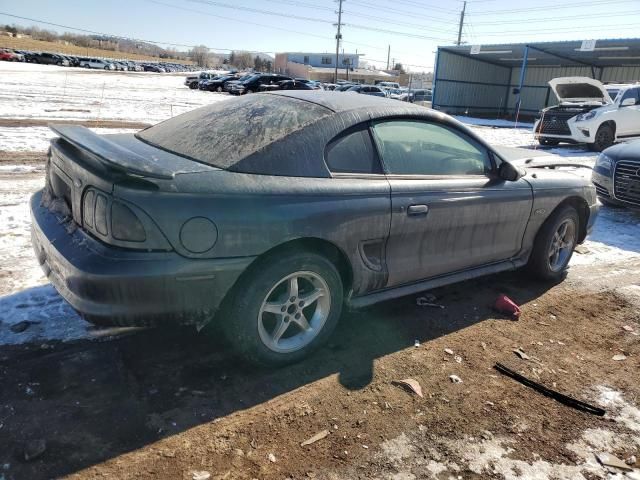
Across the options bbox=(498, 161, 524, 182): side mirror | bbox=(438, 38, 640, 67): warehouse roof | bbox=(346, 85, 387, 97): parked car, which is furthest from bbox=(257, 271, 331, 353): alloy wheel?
bbox=(346, 85, 387, 97): parked car

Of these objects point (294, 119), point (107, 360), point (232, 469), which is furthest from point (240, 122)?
point (232, 469)

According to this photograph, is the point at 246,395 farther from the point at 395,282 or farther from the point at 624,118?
the point at 624,118

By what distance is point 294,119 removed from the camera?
10.1 feet

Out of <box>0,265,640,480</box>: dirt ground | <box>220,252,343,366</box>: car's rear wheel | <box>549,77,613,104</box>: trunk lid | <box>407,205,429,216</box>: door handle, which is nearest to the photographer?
<box>0,265,640,480</box>: dirt ground

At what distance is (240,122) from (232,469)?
6.76ft

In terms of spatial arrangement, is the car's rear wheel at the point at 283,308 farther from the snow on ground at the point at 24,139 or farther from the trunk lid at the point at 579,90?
the trunk lid at the point at 579,90

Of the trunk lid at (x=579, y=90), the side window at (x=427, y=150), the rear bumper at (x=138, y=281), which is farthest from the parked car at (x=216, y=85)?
the rear bumper at (x=138, y=281)

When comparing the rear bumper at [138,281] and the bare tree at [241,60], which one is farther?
the bare tree at [241,60]

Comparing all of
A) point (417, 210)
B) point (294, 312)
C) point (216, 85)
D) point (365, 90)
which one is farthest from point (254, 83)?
point (294, 312)

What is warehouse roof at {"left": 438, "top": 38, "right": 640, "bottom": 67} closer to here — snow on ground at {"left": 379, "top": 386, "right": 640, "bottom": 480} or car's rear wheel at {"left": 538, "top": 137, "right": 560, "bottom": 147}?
car's rear wheel at {"left": 538, "top": 137, "right": 560, "bottom": 147}

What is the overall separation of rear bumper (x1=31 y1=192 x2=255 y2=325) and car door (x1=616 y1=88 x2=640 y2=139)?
49.7ft

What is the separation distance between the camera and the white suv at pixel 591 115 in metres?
14.1

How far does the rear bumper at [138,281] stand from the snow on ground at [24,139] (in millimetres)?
6271

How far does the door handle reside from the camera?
324cm
